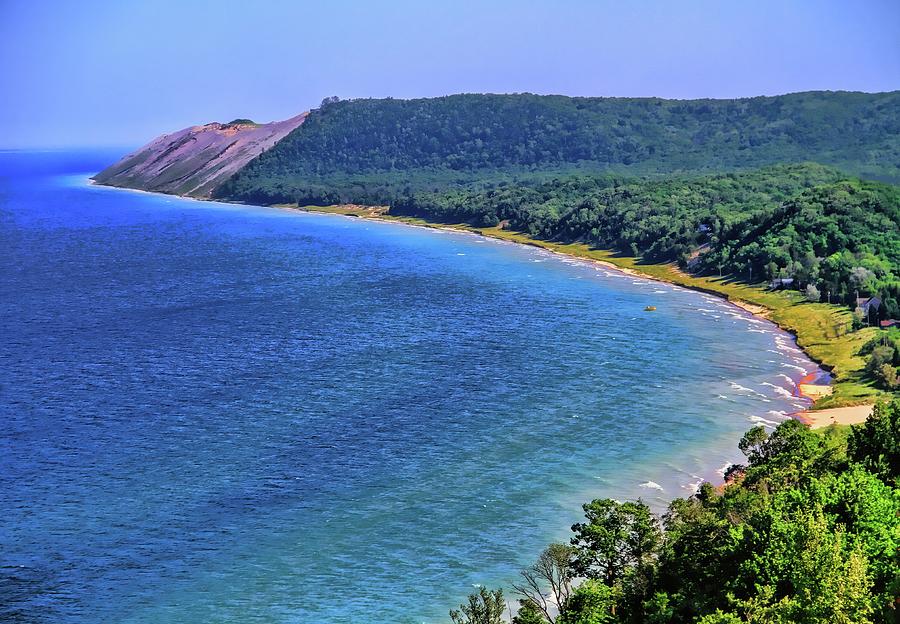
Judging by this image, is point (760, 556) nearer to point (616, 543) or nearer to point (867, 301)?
point (616, 543)

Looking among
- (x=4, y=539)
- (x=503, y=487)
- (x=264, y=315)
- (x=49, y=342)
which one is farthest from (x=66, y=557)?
(x=264, y=315)

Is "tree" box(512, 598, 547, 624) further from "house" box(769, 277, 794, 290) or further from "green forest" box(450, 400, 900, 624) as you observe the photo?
"house" box(769, 277, 794, 290)

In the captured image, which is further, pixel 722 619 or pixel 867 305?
pixel 867 305

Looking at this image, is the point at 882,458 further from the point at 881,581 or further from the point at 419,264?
the point at 419,264

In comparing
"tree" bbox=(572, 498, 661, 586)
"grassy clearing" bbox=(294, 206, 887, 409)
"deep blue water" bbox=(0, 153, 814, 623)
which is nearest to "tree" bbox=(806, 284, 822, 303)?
"grassy clearing" bbox=(294, 206, 887, 409)

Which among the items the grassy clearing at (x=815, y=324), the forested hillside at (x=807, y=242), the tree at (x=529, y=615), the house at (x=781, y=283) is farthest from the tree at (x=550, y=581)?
the house at (x=781, y=283)

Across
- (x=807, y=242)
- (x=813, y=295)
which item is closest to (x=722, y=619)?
(x=813, y=295)
